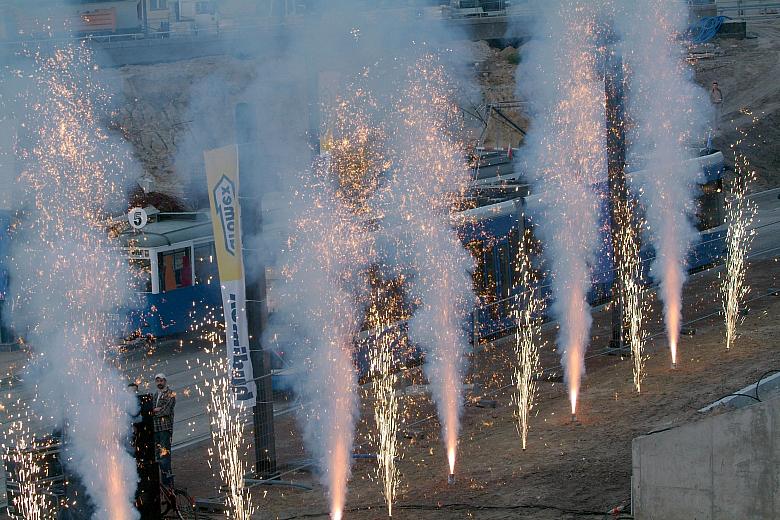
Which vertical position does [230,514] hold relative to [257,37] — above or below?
below

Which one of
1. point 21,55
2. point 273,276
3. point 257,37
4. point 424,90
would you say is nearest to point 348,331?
point 273,276

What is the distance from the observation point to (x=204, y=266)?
23922mm

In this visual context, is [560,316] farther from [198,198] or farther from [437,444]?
[198,198]

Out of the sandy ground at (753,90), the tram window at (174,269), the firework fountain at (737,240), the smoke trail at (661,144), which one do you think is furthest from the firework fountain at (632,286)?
the sandy ground at (753,90)

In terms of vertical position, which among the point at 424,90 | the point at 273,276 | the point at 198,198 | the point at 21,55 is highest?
the point at 21,55

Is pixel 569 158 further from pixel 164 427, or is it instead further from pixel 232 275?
pixel 164 427

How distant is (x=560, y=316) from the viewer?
2145 centimetres

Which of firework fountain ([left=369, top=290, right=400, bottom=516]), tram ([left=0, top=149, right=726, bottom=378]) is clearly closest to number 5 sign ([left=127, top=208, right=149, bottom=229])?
tram ([left=0, top=149, right=726, bottom=378])

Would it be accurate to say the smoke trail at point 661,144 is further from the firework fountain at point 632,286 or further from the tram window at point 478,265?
the tram window at point 478,265

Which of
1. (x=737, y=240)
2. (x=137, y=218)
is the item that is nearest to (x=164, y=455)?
(x=137, y=218)

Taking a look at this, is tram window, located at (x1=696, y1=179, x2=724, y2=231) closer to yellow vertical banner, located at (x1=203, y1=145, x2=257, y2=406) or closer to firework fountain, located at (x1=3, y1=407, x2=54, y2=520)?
yellow vertical banner, located at (x1=203, y1=145, x2=257, y2=406)

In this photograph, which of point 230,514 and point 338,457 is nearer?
point 230,514

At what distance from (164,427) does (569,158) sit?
12.1 meters

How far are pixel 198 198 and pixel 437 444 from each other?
19.5 m
